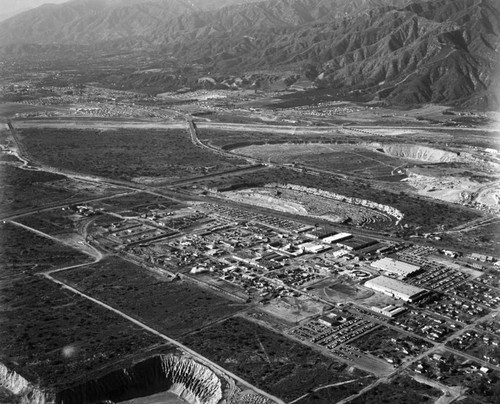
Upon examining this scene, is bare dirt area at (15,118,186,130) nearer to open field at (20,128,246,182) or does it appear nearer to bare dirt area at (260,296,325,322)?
open field at (20,128,246,182)

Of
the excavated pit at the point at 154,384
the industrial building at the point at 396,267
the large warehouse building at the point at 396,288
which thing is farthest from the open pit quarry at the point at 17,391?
the industrial building at the point at 396,267

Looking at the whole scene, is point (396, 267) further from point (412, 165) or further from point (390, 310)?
point (412, 165)

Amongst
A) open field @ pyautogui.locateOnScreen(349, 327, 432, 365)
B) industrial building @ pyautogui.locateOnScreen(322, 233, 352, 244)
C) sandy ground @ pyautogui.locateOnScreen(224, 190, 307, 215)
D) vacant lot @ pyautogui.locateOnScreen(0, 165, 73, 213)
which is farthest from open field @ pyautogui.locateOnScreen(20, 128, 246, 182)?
open field @ pyautogui.locateOnScreen(349, 327, 432, 365)

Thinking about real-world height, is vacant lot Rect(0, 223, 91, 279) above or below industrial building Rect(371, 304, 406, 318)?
below

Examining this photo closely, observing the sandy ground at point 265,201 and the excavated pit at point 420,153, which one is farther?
the excavated pit at point 420,153

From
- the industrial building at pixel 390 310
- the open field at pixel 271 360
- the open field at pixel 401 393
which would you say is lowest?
the open field at pixel 271 360

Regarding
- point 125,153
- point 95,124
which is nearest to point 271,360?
point 125,153

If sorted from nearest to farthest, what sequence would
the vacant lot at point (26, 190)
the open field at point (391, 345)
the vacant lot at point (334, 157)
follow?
1. the open field at point (391, 345)
2. the vacant lot at point (26, 190)
3. the vacant lot at point (334, 157)

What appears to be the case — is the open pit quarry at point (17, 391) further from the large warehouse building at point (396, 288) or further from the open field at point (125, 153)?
the open field at point (125, 153)
